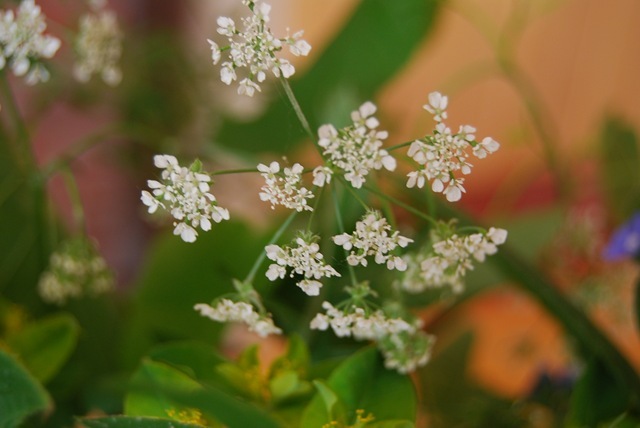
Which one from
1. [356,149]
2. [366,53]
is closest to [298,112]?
[356,149]

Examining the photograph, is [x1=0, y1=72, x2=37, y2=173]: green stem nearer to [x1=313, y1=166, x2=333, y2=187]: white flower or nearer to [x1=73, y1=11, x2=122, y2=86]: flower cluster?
[x1=73, y1=11, x2=122, y2=86]: flower cluster

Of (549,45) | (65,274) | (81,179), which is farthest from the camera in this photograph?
(549,45)

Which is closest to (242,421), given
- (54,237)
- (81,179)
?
(54,237)

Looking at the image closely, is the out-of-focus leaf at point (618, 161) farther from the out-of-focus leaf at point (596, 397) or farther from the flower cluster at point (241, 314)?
the flower cluster at point (241, 314)

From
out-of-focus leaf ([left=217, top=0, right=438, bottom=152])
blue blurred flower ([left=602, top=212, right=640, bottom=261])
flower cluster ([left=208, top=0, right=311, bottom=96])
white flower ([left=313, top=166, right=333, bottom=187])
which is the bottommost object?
white flower ([left=313, top=166, right=333, bottom=187])

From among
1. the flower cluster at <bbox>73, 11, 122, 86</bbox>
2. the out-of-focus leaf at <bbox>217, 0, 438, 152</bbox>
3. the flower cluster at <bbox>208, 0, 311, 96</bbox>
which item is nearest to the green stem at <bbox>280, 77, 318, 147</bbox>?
the flower cluster at <bbox>208, 0, 311, 96</bbox>

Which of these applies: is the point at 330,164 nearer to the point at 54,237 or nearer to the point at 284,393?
the point at 284,393

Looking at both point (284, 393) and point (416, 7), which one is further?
point (416, 7)
